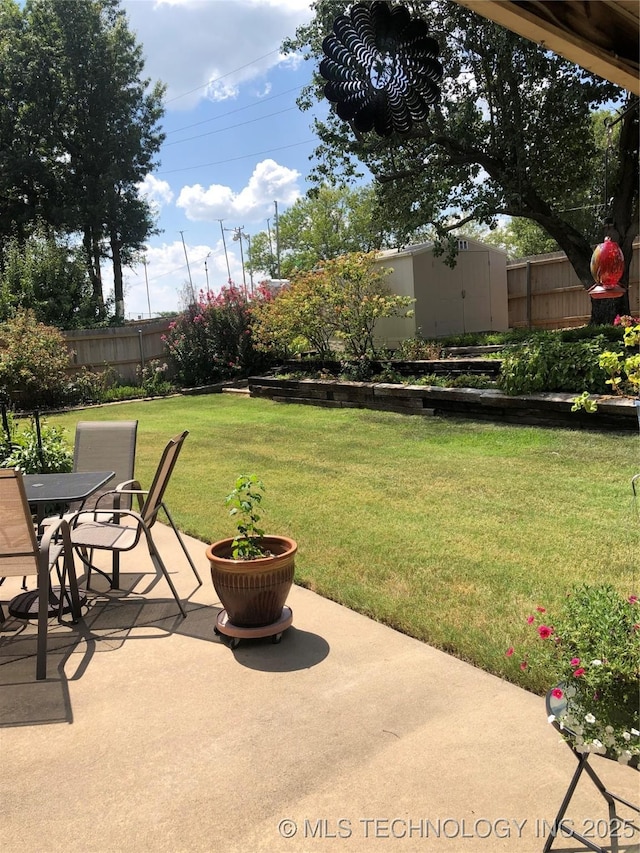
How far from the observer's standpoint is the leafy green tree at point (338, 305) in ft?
39.1

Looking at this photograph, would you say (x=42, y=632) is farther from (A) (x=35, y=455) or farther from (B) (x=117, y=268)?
(B) (x=117, y=268)

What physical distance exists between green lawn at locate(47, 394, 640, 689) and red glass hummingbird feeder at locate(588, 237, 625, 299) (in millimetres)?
1590

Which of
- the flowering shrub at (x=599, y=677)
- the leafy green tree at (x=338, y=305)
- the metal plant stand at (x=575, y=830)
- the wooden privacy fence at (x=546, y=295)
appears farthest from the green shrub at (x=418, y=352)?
the metal plant stand at (x=575, y=830)

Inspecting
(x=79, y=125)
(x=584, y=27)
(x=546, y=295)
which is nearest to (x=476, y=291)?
(x=546, y=295)

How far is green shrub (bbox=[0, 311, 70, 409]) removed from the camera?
13352 mm

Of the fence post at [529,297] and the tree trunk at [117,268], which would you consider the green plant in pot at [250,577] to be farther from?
the tree trunk at [117,268]

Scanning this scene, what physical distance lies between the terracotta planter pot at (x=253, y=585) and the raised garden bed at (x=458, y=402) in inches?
207

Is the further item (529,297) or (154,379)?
(154,379)

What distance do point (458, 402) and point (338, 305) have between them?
12.7ft

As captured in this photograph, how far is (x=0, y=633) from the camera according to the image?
3469mm

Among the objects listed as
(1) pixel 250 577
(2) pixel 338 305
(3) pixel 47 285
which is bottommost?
(1) pixel 250 577

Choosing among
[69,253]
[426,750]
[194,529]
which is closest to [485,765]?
[426,750]

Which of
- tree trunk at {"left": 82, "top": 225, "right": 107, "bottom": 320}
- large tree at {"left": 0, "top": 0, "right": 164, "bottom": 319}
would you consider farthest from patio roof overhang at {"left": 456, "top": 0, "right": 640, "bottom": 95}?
tree trunk at {"left": 82, "top": 225, "right": 107, "bottom": 320}

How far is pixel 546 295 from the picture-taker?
15.8 m
